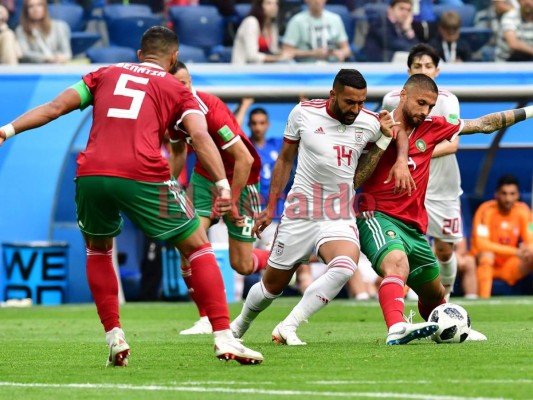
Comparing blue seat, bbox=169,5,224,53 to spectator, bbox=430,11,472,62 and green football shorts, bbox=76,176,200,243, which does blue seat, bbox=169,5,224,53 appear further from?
green football shorts, bbox=76,176,200,243

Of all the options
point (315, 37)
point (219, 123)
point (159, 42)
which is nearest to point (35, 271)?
point (315, 37)

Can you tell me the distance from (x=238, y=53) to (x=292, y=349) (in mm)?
9366

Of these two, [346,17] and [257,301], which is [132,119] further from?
[346,17]

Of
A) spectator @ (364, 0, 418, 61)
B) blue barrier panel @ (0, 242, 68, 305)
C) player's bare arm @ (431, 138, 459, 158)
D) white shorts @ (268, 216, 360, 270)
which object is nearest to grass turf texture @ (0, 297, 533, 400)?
white shorts @ (268, 216, 360, 270)

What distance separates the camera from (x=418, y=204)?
9.38 metres

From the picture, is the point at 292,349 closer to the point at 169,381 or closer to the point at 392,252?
the point at 392,252

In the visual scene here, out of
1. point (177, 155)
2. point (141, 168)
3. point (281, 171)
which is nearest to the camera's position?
point (141, 168)

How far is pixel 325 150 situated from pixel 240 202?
8.98 ft

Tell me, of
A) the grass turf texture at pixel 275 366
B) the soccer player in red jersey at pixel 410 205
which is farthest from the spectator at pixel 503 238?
the soccer player in red jersey at pixel 410 205

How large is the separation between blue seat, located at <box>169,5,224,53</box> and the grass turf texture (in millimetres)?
6619

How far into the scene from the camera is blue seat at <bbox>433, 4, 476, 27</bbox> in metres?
17.9

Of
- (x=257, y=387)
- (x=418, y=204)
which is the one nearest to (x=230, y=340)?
(x=257, y=387)

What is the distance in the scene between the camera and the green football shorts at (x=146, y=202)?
7371 mm

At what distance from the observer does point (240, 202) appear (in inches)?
467
